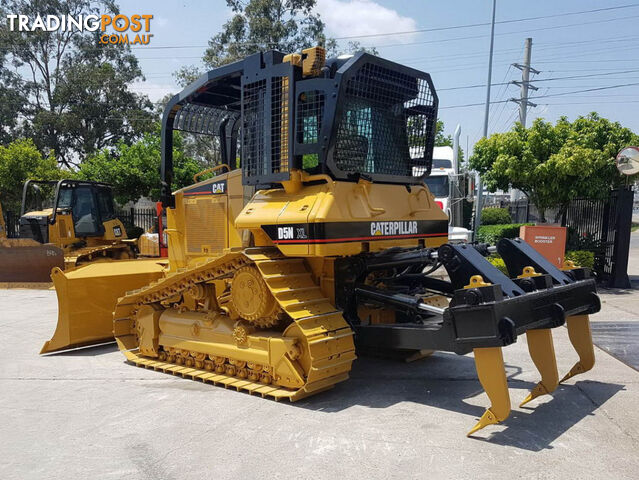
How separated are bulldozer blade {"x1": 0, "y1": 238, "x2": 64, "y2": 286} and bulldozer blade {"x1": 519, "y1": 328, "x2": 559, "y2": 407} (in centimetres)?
1227

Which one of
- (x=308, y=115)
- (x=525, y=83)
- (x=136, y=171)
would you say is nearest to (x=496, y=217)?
(x=525, y=83)

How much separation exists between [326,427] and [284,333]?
3.35 feet

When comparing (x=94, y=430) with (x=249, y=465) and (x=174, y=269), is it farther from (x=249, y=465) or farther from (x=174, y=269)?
(x=174, y=269)

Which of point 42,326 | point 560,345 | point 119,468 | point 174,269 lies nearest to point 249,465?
point 119,468

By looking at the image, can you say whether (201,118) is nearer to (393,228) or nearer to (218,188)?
(218,188)

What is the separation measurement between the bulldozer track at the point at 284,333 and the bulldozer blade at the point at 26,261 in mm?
8798

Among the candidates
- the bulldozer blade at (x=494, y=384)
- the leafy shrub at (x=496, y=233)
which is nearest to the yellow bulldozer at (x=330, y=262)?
the bulldozer blade at (x=494, y=384)

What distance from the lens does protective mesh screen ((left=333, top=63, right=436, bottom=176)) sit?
534 centimetres

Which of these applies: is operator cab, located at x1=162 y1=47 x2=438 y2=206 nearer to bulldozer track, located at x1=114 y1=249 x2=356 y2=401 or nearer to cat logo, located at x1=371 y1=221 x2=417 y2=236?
cat logo, located at x1=371 y1=221 x2=417 y2=236

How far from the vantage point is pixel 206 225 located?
6.59 m

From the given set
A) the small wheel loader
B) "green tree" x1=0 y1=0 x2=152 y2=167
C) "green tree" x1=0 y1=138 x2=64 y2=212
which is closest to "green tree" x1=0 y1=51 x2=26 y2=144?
"green tree" x1=0 y1=0 x2=152 y2=167

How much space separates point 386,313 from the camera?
609 cm

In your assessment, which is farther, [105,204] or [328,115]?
[105,204]

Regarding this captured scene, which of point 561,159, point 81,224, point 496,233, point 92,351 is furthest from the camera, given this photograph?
point 496,233
